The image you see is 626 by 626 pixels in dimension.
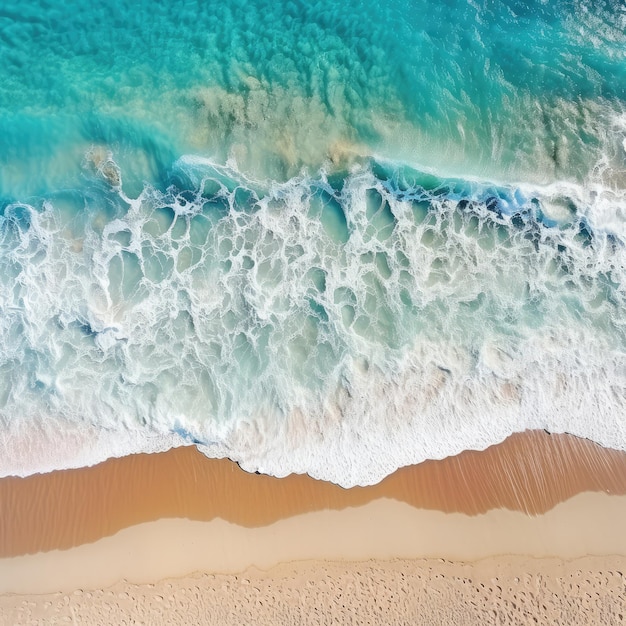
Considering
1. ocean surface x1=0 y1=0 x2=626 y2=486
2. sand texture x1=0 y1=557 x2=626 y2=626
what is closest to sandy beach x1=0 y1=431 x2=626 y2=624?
sand texture x1=0 y1=557 x2=626 y2=626

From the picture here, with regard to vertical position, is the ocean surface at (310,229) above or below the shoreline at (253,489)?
above

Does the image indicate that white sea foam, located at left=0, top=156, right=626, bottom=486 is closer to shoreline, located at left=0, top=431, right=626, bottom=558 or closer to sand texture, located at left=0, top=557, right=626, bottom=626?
shoreline, located at left=0, top=431, right=626, bottom=558

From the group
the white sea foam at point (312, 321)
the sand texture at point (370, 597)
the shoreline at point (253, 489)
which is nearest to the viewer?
the sand texture at point (370, 597)

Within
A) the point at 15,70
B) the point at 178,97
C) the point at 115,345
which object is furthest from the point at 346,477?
the point at 15,70

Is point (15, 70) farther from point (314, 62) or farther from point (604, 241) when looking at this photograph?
point (604, 241)

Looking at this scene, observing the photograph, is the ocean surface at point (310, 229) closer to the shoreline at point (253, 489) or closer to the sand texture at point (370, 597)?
the shoreline at point (253, 489)

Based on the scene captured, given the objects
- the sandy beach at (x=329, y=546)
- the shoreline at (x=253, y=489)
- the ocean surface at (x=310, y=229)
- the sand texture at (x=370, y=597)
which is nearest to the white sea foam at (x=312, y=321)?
the ocean surface at (x=310, y=229)
